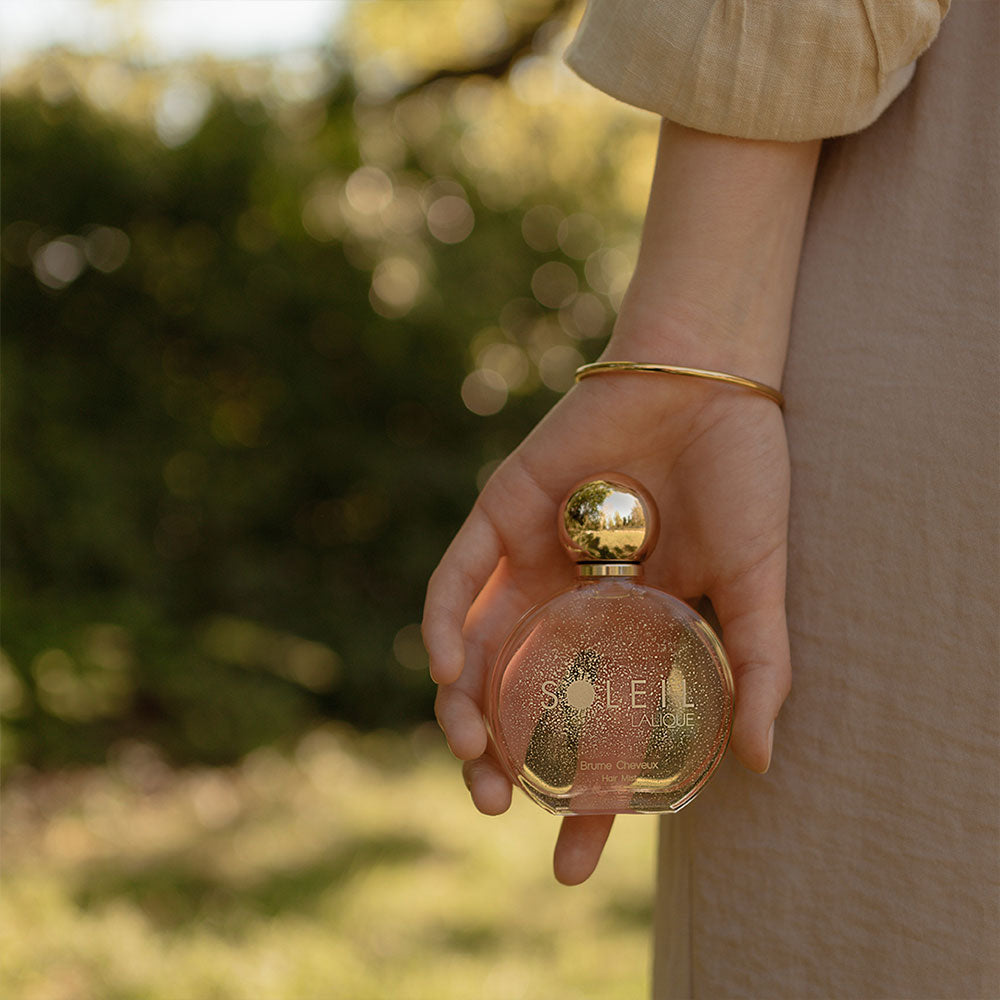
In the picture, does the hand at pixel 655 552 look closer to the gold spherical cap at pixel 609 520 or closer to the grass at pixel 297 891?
the gold spherical cap at pixel 609 520

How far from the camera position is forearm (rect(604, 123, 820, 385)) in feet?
3.56

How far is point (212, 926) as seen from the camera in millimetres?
3479

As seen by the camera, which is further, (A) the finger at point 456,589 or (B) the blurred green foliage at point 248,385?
(B) the blurred green foliage at point 248,385

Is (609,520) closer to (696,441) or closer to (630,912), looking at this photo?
(696,441)

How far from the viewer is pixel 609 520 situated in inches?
44.4

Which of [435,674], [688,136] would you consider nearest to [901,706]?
[435,674]

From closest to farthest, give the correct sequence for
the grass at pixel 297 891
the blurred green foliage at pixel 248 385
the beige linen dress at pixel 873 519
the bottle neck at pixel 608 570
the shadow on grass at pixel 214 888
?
the beige linen dress at pixel 873 519 < the bottle neck at pixel 608 570 < the grass at pixel 297 891 < the shadow on grass at pixel 214 888 < the blurred green foliage at pixel 248 385

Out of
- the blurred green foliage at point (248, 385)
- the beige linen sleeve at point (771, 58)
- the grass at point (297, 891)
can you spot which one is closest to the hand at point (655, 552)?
the beige linen sleeve at point (771, 58)

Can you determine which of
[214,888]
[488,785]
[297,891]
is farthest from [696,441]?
[214,888]

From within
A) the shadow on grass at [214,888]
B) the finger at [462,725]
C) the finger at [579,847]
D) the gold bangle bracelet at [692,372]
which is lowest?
the shadow on grass at [214,888]

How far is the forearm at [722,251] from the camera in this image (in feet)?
3.56

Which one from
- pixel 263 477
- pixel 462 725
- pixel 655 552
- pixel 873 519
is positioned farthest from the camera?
pixel 263 477

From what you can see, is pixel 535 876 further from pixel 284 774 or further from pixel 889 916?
pixel 889 916

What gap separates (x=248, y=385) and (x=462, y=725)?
4905mm
